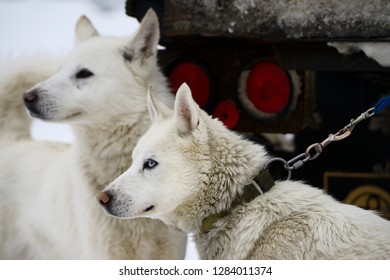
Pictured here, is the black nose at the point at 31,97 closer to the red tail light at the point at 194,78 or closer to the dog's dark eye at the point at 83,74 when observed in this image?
the dog's dark eye at the point at 83,74

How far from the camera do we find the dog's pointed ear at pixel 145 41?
4.20 m

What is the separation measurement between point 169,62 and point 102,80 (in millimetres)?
541

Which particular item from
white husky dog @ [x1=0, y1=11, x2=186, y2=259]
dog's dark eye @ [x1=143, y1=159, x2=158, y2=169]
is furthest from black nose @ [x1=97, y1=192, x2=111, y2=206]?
white husky dog @ [x1=0, y1=11, x2=186, y2=259]

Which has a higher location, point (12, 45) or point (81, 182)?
point (12, 45)

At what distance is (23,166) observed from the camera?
498 centimetres

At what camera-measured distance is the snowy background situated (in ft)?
17.7

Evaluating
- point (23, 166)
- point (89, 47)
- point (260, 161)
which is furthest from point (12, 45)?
point (260, 161)

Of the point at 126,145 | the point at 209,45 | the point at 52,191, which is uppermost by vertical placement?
the point at 209,45

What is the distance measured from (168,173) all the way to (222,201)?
0.26m

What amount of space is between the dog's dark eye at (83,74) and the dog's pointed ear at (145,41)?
0.79 feet

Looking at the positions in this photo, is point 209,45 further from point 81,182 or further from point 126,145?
point 81,182

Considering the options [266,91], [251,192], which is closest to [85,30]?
[266,91]

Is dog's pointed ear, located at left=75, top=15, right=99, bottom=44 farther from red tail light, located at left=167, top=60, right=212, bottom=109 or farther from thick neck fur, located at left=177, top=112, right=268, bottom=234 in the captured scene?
thick neck fur, located at left=177, top=112, right=268, bottom=234

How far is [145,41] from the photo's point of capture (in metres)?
4.33
